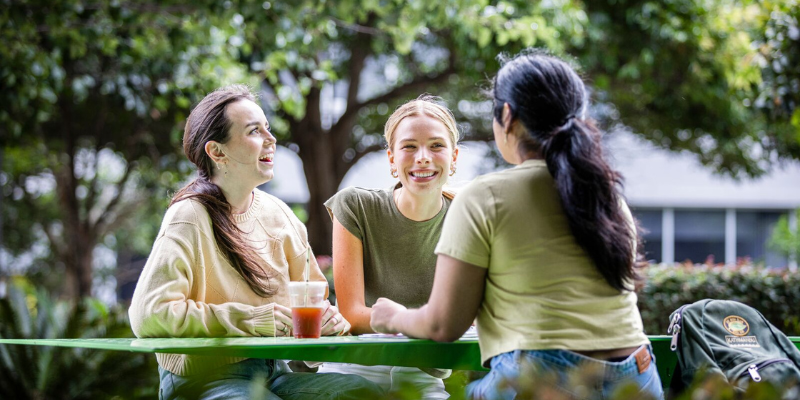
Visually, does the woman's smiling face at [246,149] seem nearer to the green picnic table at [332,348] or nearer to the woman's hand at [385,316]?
the green picnic table at [332,348]

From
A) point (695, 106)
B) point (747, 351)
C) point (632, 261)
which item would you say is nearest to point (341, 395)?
point (632, 261)

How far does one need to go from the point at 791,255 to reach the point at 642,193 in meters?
4.29

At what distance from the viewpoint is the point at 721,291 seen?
661 cm

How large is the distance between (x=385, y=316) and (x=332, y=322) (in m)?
0.51

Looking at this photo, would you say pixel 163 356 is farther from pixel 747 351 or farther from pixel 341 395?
pixel 747 351

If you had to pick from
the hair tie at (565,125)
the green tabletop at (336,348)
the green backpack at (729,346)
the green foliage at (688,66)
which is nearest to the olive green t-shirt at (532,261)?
the hair tie at (565,125)

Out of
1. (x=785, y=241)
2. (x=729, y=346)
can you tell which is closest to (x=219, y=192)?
(x=729, y=346)

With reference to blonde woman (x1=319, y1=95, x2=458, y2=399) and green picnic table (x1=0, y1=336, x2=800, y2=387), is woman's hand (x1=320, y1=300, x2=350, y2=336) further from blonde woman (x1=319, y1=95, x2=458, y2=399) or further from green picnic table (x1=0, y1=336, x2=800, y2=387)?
green picnic table (x1=0, y1=336, x2=800, y2=387)

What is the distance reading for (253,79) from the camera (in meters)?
8.69

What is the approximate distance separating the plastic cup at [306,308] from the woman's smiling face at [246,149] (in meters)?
0.63

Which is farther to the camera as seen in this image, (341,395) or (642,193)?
(642,193)

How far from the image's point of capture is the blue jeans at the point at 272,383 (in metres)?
2.56

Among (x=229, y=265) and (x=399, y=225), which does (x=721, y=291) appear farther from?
(x=229, y=265)

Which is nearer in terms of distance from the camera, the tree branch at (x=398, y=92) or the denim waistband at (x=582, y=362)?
the denim waistband at (x=582, y=362)
